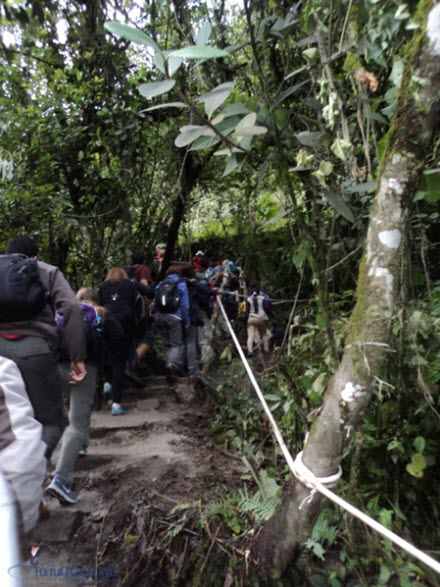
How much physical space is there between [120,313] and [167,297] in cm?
89

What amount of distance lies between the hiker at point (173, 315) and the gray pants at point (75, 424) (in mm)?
2576

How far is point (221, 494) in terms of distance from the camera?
3441mm

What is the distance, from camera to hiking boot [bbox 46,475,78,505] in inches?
140

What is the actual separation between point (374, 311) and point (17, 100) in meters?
5.50

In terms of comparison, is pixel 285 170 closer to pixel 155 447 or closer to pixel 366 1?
pixel 366 1

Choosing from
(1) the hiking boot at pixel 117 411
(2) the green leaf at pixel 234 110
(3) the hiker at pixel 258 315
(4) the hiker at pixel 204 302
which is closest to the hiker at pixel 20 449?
(2) the green leaf at pixel 234 110

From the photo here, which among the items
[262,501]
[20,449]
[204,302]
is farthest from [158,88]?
[204,302]

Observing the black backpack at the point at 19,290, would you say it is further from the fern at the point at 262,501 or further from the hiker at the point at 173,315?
the hiker at the point at 173,315

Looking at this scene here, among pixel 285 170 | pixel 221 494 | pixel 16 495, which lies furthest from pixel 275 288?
pixel 16 495

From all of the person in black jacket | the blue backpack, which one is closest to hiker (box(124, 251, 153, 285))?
the person in black jacket

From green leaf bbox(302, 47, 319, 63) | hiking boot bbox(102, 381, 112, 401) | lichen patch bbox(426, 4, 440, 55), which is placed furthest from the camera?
hiking boot bbox(102, 381, 112, 401)

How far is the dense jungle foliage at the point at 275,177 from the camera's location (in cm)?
246

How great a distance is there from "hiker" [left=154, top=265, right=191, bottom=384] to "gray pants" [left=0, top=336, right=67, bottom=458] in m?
3.12

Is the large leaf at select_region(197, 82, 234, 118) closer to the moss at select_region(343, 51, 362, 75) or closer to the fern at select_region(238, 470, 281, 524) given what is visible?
the moss at select_region(343, 51, 362, 75)
